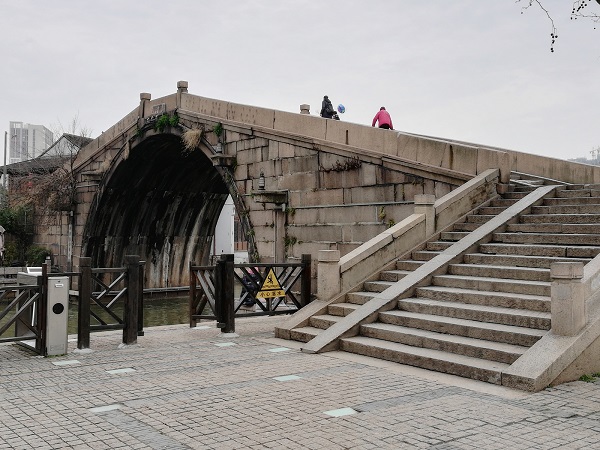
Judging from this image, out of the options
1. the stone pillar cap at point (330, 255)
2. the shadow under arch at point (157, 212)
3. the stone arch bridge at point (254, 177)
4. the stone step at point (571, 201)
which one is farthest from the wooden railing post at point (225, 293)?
the shadow under arch at point (157, 212)

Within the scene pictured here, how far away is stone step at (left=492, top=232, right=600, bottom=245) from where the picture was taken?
9211 mm

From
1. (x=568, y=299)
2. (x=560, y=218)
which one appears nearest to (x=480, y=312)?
(x=568, y=299)

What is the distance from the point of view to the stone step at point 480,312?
24.3ft

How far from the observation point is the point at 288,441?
482 centimetres

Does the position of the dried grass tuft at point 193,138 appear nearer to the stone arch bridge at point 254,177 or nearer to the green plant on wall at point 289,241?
the stone arch bridge at point 254,177

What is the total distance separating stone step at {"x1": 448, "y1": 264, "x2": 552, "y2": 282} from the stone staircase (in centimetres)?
1

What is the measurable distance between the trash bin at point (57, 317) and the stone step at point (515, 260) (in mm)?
5838

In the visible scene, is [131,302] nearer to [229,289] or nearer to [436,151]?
[229,289]

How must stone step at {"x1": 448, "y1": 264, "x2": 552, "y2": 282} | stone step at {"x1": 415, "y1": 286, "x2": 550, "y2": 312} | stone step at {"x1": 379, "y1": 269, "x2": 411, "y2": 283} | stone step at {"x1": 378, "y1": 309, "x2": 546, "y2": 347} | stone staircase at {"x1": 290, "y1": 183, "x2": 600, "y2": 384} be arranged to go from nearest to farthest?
stone step at {"x1": 378, "y1": 309, "x2": 546, "y2": 347} < stone staircase at {"x1": 290, "y1": 183, "x2": 600, "y2": 384} < stone step at {"x1": 415, "y1": 286, "x2": 550, "y2": 312} < stone step at {"x1": 448, "y1": 264, "x2": 552, "y2": 282} < stone step at {"x1": 379, "y1": 269, "x2": 411, "y2": 283}

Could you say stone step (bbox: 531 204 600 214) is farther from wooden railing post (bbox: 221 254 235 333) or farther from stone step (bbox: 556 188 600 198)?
wooden railing post (bbox: 221 254 235 333)

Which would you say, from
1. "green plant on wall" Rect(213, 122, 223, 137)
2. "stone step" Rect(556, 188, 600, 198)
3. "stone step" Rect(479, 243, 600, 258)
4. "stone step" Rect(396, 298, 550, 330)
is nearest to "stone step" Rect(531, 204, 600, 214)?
"stone step" Rect(556, 188, 600, 198)

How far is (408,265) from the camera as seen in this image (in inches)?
411

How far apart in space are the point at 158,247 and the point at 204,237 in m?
2.29

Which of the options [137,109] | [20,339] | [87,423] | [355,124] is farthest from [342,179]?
[137,109]
